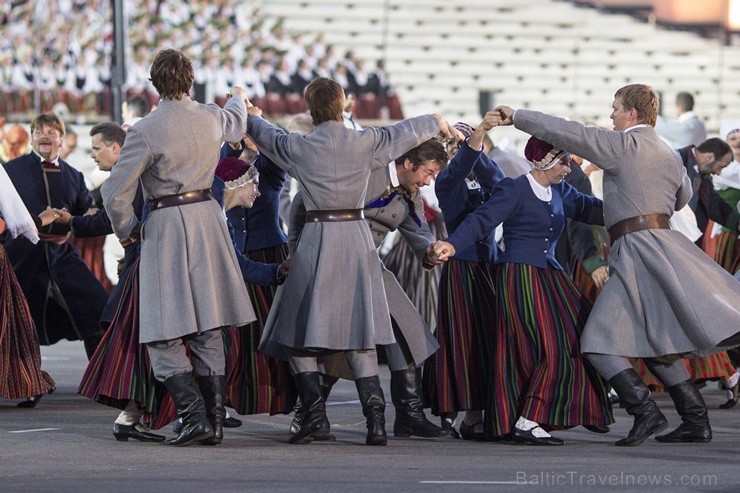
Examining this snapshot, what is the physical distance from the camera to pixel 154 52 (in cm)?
2441

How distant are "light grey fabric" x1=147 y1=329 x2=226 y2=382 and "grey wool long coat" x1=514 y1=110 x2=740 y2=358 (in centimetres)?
148

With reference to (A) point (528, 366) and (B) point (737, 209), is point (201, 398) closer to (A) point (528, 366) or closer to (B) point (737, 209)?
(A) point (528, 366)

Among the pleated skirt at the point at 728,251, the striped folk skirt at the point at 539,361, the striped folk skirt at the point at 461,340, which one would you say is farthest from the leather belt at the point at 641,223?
the pleated skirt at the point at 728,251

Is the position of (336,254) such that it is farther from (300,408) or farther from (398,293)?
(300,408)

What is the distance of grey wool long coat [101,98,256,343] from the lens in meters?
6.80

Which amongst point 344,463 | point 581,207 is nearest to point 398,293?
point 581,207

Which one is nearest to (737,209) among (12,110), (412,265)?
(412,265)

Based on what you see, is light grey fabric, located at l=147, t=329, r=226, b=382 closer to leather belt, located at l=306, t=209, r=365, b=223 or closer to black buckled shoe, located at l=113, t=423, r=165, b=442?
black buckled shoe, located at l=113, t=423, r=165, b=442

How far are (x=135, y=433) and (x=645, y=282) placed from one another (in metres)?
2.20

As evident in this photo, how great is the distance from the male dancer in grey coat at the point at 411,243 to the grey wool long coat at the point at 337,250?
0.20 meters

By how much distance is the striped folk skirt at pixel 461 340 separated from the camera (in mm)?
7355

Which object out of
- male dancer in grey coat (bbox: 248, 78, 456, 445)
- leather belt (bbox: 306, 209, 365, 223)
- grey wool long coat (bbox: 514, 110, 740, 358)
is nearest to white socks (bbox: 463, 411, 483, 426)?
male dancer in grey coat (bbox: 248, 78, 456, 445)

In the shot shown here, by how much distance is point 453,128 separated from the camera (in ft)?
24.4

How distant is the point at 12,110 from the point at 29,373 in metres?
14.6
